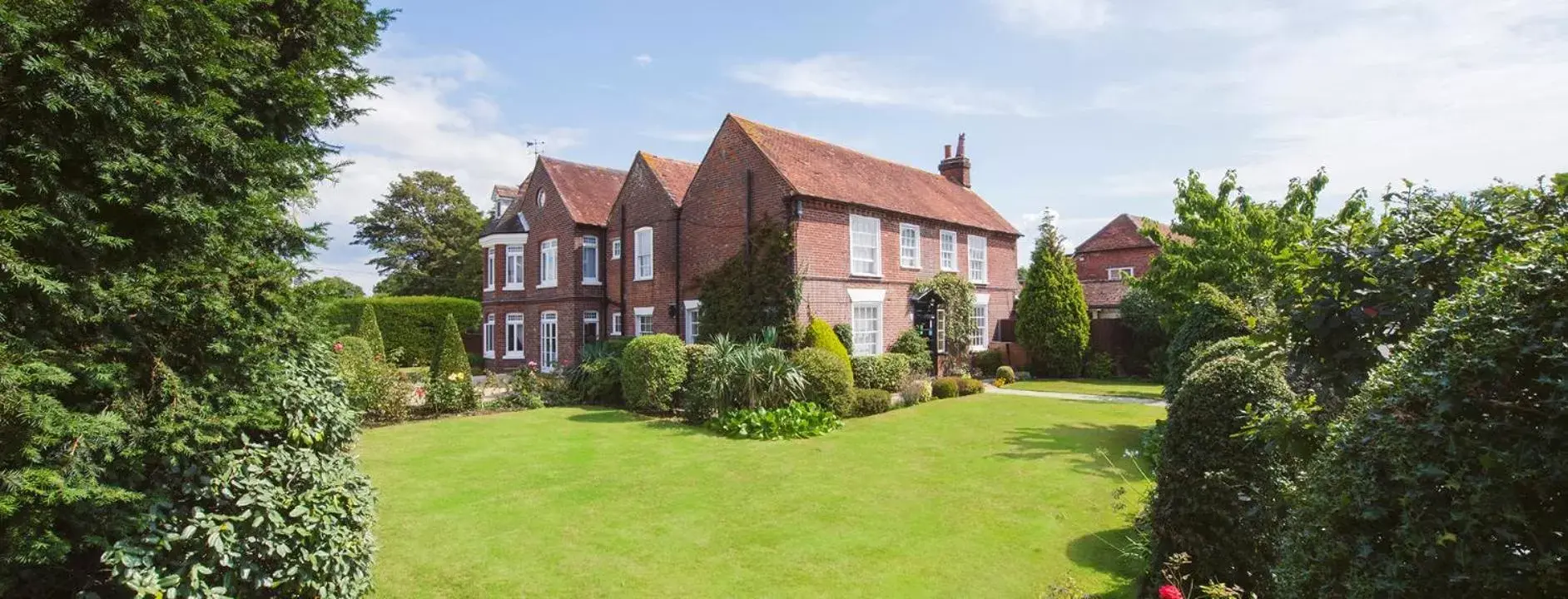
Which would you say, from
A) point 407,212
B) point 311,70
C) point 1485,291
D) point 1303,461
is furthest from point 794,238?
point 407,212

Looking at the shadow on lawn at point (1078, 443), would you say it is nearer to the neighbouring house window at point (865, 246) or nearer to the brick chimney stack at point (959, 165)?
the neighbouring house window at point (865, 246)

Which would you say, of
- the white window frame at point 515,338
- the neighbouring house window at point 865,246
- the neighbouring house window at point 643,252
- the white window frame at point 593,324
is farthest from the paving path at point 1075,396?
the white window frame at point 515,338

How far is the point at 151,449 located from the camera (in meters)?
4.11

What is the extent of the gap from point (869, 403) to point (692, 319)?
777 centimetres

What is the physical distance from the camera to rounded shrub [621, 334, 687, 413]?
50.8 feet

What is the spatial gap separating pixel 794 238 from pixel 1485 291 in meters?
16.3

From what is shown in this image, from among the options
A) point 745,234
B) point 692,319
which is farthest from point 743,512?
point 692,319

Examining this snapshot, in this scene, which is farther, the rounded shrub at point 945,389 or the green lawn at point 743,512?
the rounded shrub at point 945,389

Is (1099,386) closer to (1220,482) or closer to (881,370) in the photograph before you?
(881,370)

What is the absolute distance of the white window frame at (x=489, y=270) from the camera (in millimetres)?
29172

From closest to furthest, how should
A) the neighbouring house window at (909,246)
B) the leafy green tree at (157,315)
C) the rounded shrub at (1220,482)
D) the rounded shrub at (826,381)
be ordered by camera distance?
the leafy green tree at (157,315)
the rounded shrub at (1220,482)
the rounded shrub at (826,381)
the neighbouring house window at (909,246)

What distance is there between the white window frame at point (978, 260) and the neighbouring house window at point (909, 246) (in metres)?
3.49

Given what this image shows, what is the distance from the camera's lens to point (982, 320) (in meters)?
25.8

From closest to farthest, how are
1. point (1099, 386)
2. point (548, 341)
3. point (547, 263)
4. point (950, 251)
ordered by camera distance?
point (1099, 386)
point (950, 251)
point (548, 341)
point (547, 263)
